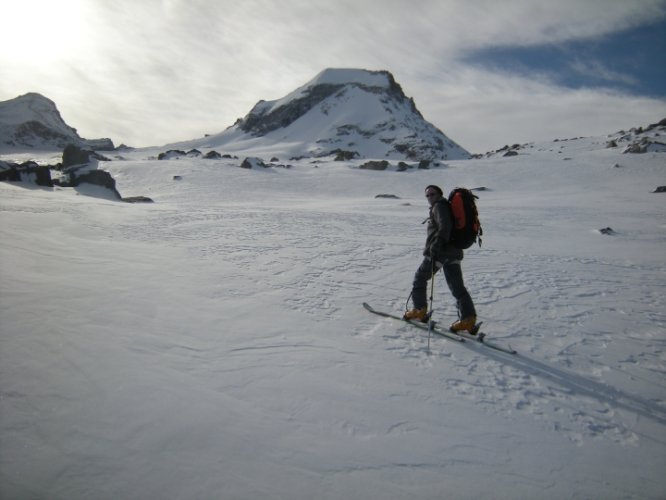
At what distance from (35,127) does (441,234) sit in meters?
132

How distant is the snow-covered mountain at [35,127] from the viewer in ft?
298

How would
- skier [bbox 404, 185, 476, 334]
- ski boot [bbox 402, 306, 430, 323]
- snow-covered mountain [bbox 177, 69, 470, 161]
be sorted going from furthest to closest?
snow-covered mountain [bbox 177, 69, 470, 161]
ski boot [bbox 402, 306, 430, 323]
skier [bbox 404, 185, 476, 334]

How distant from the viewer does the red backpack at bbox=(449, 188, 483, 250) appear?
4466 mm

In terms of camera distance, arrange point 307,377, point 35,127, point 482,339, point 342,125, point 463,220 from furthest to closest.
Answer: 1. point 35,127
2. point 342,125
3. point 482,339
4. point 463,220
5. point 307,377

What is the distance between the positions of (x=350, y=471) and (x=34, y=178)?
2357 cm

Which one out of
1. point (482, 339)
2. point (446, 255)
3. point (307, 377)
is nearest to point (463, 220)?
point (446, 255)

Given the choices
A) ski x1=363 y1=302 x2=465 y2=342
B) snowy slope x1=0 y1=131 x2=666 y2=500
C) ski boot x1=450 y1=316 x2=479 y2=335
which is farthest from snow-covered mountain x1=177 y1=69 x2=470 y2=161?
ski boot x1=450 y1=316 x2=479 y2=335

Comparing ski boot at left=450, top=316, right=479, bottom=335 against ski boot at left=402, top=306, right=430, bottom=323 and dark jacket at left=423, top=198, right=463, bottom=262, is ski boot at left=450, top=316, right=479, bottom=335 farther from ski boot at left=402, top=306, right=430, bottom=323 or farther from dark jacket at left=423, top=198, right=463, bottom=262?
dark jacket at left=423, top=198, right=463, bottom=262

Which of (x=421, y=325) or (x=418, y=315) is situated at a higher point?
(x=418, y=315)

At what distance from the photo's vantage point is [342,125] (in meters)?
95.1

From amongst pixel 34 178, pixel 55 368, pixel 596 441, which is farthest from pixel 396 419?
pixel 34 178

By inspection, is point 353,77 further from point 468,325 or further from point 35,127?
point 468,325

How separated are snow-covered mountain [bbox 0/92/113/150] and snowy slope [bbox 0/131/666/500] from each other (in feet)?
325

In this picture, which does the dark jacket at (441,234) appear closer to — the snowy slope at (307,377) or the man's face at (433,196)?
the man's face at (433,196)
